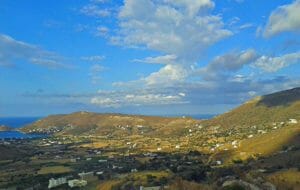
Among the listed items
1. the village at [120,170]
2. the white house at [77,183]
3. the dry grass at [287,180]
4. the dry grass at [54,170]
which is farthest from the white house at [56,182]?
the dry grass at [287,180]

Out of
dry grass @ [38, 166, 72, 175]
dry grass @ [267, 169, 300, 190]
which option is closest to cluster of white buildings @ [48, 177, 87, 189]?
dry grass @ [38, 166, 72, 175]

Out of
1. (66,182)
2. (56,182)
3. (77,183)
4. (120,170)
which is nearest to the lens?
(77,183)

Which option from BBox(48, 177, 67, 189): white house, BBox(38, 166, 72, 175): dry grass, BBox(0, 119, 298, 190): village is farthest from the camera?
BBox(38, 166, 72, 175): dry grass

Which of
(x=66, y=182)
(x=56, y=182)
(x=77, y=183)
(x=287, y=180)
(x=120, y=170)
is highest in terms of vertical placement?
(x=120, y=170)

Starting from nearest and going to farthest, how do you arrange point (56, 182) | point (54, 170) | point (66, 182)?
point (56, 182)
point (66, 182)
point (54, 170)

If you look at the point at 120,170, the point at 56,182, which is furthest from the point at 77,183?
the point at 120,170

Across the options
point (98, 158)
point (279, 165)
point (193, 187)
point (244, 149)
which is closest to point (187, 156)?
point (244, 149)

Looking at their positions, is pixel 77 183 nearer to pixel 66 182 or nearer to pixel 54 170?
pixel 66 182

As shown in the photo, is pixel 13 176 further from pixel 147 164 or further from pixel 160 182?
pixel 160 182

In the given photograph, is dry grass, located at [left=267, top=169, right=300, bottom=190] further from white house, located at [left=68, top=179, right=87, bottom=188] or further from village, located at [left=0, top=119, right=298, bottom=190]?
white house, located at [left=68, top=179, right=87, bottom=188]

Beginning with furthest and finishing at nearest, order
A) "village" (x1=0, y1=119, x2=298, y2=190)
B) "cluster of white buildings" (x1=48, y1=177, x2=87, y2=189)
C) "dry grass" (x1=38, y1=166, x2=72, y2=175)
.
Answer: "dry grass" (x1=38, y1=166, x2=72, y2=175) → "cluster of white buildings" (x1=48, y1=177, x2=87, y2=189) → "village" (x1=0, y1=119, x2=298, y2=190)

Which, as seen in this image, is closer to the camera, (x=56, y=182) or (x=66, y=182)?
(x=56, y=182)
